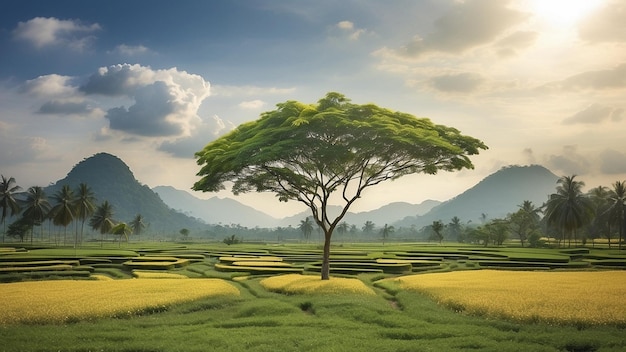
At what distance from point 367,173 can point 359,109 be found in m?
7.39

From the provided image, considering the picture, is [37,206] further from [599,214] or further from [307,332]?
[599,214]

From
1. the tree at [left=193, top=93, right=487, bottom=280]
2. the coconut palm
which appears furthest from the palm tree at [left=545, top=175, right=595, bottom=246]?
the coconut palm

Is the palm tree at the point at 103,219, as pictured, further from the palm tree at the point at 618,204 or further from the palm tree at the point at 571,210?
the palm tree at the point at 618,204

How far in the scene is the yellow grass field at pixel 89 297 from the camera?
21000 mm

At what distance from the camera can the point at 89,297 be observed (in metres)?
25.4

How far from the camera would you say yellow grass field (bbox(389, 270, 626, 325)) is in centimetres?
2030

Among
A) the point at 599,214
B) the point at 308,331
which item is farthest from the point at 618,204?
the point at 308,331

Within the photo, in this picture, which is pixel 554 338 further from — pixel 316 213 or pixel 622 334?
pixel 316 213

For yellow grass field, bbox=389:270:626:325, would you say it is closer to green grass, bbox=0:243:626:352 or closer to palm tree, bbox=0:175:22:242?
green grass, bbox=0:243:626:352

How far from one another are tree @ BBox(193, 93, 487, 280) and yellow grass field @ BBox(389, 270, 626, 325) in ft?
30.1

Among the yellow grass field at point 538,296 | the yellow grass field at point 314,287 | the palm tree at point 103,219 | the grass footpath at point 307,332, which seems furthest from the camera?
the palm tree at point 103,219

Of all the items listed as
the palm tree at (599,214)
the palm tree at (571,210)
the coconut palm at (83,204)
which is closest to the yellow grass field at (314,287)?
the palm tree at (571,210)

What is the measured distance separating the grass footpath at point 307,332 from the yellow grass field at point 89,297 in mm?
694

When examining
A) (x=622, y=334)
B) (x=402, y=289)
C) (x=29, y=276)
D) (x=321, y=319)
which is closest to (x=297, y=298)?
(x=321, y=319)
